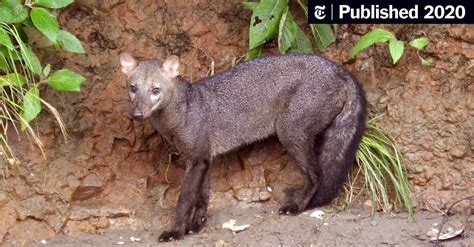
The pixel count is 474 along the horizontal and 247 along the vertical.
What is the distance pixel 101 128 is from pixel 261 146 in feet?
4.41

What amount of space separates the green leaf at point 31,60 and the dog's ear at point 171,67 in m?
0.95

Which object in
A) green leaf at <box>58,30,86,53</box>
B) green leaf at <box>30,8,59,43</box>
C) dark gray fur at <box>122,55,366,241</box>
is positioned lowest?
dark gray fur at <box>122,55,366,241</box>

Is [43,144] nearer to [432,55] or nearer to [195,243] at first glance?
[195,243]

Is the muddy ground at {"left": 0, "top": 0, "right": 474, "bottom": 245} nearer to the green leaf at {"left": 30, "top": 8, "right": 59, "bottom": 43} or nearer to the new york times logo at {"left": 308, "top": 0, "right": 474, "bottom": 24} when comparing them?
the new york times logo at {"left": 308, "top": 0, "right": 474, "bottom": 24}

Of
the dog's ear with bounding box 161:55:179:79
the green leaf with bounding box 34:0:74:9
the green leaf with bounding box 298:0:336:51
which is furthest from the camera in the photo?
the green leaf with bounding box 298:0:336:51

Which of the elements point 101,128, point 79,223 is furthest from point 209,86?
point 79,223

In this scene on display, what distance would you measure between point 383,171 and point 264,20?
1.57 m

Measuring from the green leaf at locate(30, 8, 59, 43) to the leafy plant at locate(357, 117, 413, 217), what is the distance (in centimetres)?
256

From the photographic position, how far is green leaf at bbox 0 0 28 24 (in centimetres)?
687

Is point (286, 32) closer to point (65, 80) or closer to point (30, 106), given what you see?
point (65, 80)

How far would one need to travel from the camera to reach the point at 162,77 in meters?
7.04

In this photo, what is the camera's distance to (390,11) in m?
7.61

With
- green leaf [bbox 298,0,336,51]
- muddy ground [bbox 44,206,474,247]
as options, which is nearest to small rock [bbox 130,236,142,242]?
muddy ground [bbox 44,206,474,247]

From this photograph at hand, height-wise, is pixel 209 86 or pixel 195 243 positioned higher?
pixel 209 86
